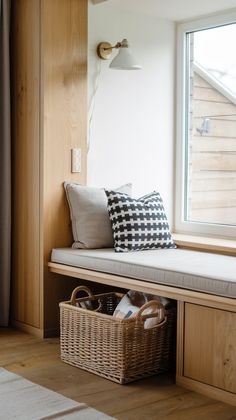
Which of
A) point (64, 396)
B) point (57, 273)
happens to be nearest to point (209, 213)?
point (57, 273)

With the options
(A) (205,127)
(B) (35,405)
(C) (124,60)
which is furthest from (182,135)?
(B) (35,405)

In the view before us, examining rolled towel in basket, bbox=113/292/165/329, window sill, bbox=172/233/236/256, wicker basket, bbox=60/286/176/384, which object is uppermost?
window sill, bbox=172/233/236/256

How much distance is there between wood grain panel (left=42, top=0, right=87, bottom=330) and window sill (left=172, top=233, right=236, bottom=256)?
700 millimetres

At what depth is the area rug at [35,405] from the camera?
2.70m

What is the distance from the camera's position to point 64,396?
9.62 feet

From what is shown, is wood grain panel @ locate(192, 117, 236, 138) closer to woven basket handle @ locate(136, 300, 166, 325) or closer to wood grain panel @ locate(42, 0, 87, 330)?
wood grain panel @ locate(42, 0, 87, 330)

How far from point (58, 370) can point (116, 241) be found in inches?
32.4

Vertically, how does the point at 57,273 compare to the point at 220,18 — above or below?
below

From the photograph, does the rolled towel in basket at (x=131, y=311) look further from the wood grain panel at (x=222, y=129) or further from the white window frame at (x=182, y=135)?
the wood grain panel at (x=222, y=129)

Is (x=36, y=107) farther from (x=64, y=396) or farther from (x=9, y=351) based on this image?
(x=64, y=396)

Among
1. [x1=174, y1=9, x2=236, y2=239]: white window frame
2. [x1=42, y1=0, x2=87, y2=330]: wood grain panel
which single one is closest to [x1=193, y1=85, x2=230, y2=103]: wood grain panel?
[x1=174, y1=9, x2=236, y2=239]: white window frame

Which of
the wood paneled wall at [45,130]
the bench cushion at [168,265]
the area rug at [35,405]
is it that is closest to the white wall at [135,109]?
the wood paneled wall at [45,130]

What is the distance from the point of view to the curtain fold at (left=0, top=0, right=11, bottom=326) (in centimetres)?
391

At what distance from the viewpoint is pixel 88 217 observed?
152 inches
